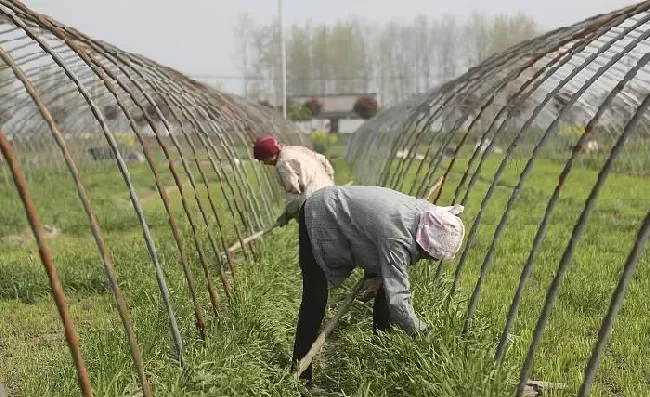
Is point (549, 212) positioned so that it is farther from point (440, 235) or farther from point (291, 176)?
point (291, 176)

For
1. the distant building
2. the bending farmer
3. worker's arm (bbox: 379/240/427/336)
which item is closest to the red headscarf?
the bending farmer

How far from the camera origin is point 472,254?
823 centimetres

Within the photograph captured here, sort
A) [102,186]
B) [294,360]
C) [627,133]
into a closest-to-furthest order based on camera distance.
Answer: [627,133], [294,360], [102,186]

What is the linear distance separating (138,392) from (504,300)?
3587 mm

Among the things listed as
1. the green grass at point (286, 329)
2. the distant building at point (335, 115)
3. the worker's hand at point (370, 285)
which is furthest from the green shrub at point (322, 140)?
the worker's hand at point (370, 285)

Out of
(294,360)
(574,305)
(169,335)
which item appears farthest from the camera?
(574,305)

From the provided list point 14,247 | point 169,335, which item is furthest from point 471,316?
point 14,247

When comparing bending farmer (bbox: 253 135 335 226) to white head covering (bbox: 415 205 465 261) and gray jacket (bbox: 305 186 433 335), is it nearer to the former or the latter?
gray jacket (bbox: 305 186 433 335)

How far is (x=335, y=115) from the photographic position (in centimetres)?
4572

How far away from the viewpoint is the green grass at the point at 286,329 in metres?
3.76

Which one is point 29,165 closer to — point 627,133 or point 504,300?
point 504,300

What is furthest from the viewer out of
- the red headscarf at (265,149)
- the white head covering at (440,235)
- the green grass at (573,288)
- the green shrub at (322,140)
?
the green shrub at (322,140)

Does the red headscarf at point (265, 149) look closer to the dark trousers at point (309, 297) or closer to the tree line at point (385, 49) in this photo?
the dark trousers at point (309, 297)

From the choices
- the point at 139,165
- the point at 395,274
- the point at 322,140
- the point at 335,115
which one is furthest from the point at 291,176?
the point at 335,115
